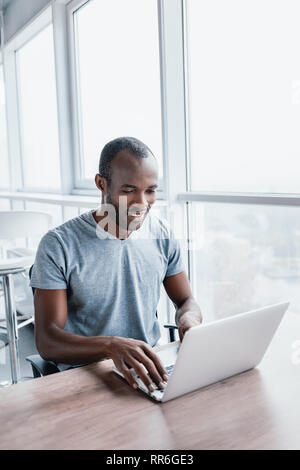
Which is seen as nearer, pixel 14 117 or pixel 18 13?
pixel 18 13

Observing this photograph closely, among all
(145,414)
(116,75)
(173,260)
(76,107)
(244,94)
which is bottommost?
(145,414)

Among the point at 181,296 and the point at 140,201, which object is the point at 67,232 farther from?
the point at 181,296

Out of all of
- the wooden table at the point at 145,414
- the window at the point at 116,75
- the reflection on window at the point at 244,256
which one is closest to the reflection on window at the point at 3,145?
A: the window at the point at 116,75

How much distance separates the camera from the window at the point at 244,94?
5.56 feet

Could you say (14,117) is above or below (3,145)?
above

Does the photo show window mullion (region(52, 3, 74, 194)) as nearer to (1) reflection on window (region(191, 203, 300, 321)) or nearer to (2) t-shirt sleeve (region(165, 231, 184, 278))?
(1) reflection on window (region(191, 203, 300, 321))

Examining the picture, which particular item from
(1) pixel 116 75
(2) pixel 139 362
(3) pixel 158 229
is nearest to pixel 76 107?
(1) pixel 116 75

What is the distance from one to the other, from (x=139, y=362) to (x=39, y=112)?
3360mm

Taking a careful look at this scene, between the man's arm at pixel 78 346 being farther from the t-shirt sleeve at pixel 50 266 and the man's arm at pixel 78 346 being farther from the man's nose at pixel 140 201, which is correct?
the man's nose at pixel 140 201

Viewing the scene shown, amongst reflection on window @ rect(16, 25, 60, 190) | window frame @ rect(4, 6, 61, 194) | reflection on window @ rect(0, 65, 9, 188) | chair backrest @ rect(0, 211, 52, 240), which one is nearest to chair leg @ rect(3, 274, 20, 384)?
chair backrest @ rect(0, 211, 52, 240)

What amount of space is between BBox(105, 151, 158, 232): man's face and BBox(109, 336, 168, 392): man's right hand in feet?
1.26

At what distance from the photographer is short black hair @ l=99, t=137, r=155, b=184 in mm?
1247

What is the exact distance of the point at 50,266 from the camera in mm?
1182
